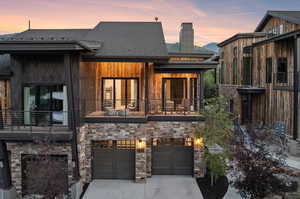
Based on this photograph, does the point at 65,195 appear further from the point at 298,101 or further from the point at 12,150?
the point at 298,101

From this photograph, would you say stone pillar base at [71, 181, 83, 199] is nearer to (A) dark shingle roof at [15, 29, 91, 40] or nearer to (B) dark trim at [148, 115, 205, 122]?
(B) dark trim at [148, 115, 205, 122]

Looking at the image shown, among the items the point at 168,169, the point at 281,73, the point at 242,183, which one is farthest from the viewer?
the point at 281,73

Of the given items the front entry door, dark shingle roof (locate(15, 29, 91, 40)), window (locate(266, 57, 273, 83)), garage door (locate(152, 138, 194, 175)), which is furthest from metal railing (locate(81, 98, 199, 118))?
the front entry door

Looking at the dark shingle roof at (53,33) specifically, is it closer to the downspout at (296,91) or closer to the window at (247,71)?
the downspout at (296,91)

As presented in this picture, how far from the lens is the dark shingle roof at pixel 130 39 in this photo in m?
14.5

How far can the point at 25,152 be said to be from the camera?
501 inches

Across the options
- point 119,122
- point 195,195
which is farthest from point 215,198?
point 119,122

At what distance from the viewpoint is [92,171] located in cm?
1433

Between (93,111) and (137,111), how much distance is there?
8.55 ft

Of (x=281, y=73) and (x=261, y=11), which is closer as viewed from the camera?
(x=281, y=73)

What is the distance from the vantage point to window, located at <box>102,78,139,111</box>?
53.8 ft

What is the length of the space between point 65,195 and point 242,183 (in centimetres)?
808

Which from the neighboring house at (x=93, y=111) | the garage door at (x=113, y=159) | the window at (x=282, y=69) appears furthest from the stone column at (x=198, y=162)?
the window at (x=282, y=69)

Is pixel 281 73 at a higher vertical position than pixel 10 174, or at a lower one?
higher
